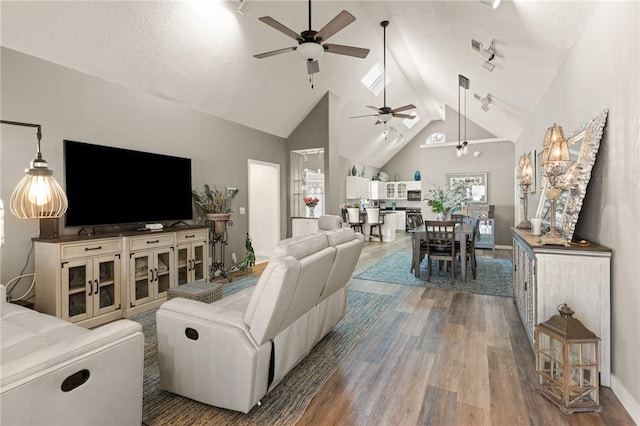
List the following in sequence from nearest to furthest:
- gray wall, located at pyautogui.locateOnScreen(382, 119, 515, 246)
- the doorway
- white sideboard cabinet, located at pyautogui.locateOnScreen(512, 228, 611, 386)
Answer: white sideboard cabinet, located at pyautogui.locateOnScreen(512, 228, 611, 386) < the doorway < gray wall, located at pyautogui.locateOnScreen(382, 119, 515, 246)

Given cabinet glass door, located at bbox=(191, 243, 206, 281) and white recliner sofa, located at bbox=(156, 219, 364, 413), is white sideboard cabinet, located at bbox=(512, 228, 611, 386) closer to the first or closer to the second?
white recliner sofa, located at bbox=(156, 219, 364, 413)

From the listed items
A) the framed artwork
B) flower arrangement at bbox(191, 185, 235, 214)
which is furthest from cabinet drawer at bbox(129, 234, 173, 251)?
the framed artwork

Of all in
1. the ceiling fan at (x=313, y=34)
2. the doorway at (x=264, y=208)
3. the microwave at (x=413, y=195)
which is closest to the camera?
the ceiling fan at (x=313, y=34)

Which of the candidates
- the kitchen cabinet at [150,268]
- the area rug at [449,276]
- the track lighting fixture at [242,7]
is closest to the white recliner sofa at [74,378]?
the kitchen cabinet at [150,268]

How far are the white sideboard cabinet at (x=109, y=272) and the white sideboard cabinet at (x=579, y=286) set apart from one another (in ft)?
12.8

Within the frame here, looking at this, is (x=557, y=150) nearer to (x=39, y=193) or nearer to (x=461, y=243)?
(x=461, y=243)

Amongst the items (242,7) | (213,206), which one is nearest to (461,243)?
(213,206)

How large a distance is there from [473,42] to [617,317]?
3.28 meters

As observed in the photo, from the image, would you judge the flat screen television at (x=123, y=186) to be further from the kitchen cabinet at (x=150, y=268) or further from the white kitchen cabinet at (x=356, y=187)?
the white kitchen cabinet at (x=356, y=187)

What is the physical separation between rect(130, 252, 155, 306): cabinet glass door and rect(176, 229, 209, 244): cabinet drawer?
48 centimetres

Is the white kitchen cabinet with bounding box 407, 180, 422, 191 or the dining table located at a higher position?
the white kitchen cabinet with bounding box 407, 180, 422, 191

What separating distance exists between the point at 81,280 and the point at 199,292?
4.28ft

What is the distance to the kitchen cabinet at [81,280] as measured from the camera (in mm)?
2930

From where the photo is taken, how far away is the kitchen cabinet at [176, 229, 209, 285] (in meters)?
4.16
